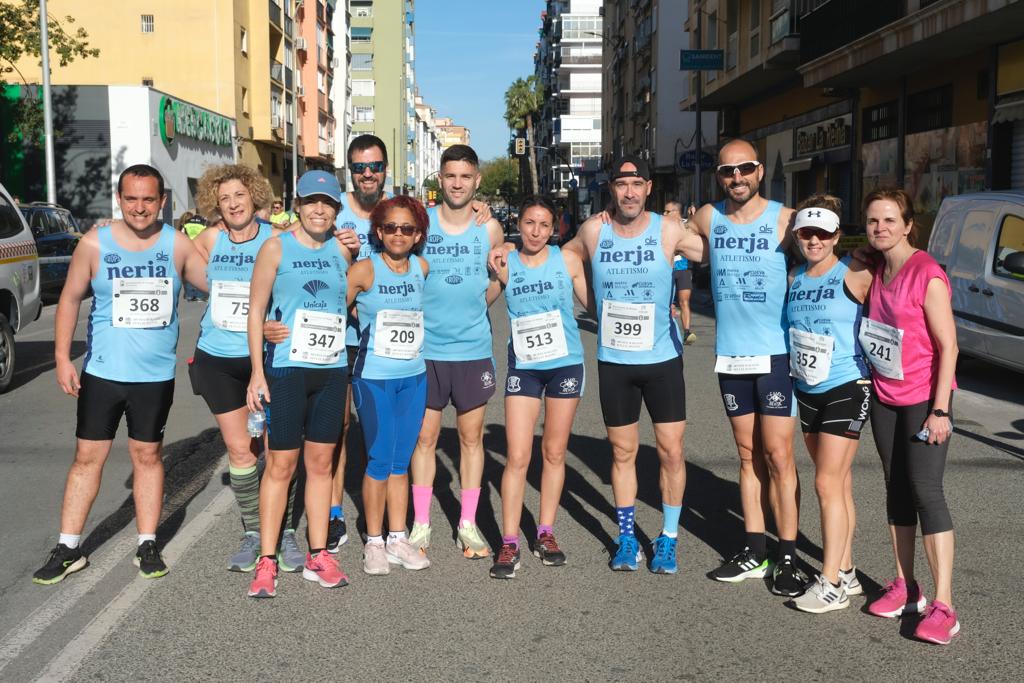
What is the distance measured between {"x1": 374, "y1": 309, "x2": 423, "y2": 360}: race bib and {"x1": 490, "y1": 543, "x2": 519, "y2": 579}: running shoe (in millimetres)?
1063

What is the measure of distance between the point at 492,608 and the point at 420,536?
94cm

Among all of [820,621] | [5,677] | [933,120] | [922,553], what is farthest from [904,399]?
[933,120]

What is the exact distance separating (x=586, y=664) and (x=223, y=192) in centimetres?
290

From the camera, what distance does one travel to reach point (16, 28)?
27609 millimetres

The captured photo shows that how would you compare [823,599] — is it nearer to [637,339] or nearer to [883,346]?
[883,346]

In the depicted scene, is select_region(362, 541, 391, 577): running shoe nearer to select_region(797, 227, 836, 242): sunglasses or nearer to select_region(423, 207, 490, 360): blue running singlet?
select_region(423, 207, 490, 360): blue running singlet

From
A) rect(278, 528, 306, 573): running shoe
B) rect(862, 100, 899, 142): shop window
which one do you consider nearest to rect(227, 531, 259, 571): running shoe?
rect(278, 528, 306, 573): running shoe

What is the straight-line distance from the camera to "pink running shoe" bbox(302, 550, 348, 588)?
5066mm

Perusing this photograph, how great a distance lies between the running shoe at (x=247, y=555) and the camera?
208 inches

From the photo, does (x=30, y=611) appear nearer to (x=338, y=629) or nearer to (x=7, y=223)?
(x=338, y=629)

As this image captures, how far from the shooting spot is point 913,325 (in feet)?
14.7

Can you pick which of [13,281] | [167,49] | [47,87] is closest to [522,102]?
[167,49]

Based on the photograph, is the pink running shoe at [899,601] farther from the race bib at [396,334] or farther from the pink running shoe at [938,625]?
the race bib at [396,334]

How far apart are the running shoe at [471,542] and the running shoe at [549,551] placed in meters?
0.29
